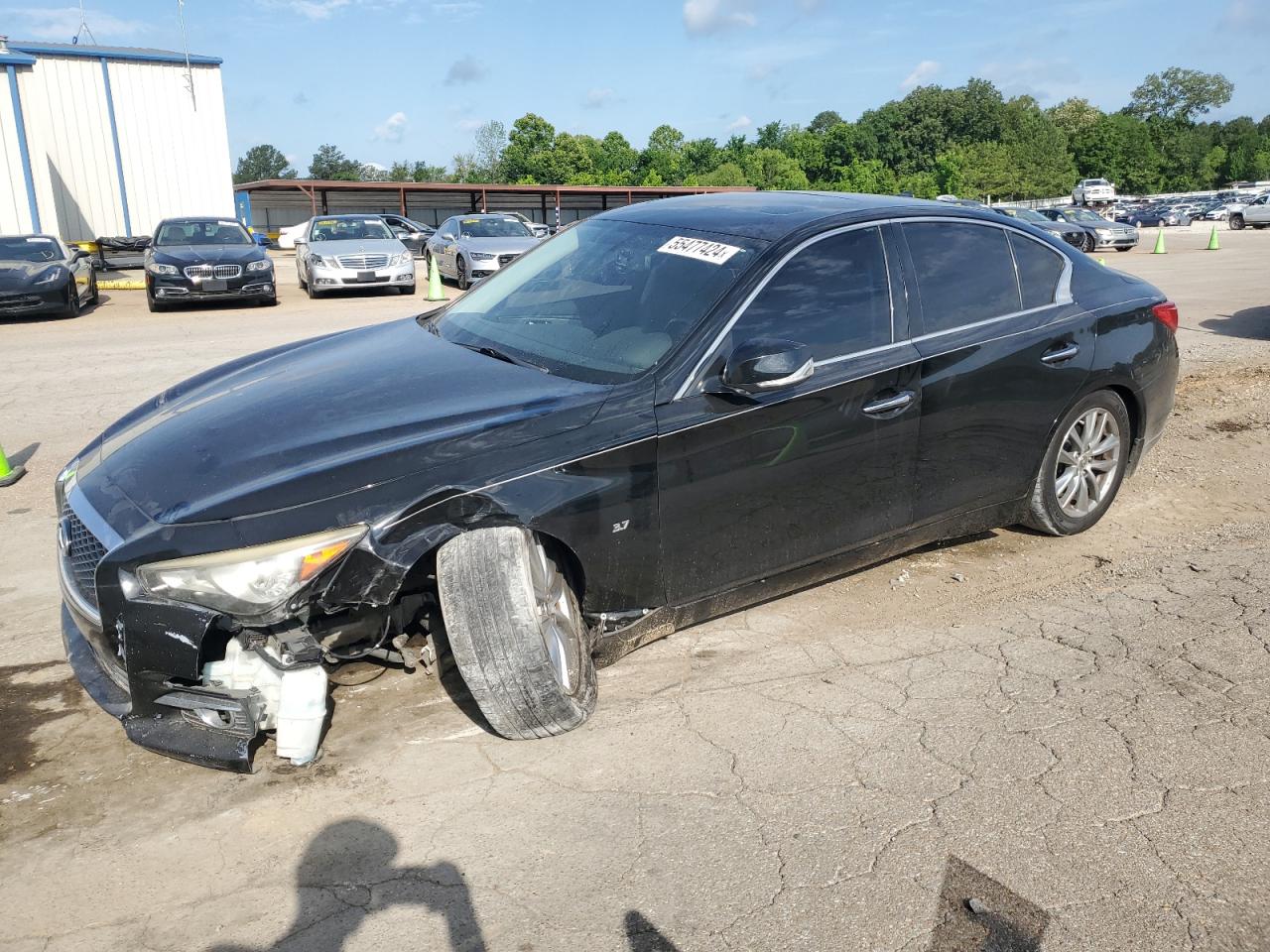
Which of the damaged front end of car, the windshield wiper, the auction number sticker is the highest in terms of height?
the auction number sticker

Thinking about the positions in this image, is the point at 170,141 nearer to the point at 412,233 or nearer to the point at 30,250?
the point at 412,233

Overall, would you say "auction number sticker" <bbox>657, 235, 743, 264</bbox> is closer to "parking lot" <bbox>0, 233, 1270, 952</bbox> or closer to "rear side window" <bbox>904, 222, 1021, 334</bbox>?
"rear side window" <bbox>904, 222, 1021, 334</bbox>

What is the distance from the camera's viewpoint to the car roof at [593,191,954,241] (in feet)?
14.0

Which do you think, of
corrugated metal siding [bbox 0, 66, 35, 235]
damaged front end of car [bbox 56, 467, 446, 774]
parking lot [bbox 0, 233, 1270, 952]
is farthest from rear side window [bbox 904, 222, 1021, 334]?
corrugated metal siding [bbox 0, 66, 35, 235]

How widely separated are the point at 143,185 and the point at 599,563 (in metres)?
32.4

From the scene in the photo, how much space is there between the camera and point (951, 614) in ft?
14.7

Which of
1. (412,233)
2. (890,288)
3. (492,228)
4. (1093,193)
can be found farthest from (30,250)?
(1093,193)

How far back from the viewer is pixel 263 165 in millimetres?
193875

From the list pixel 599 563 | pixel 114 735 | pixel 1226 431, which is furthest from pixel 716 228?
pixel 1226 431

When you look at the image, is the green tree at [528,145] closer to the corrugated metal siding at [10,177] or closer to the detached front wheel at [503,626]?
the corrugated metal siding at [10,177]

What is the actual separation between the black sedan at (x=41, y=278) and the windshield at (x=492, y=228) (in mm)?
6944

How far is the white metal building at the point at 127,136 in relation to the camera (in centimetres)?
2938

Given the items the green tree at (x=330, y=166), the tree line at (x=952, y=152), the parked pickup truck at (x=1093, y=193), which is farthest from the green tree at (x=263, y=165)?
the parked pickup truck at (x=1093, y=193)

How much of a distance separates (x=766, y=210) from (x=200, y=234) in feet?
50.1
